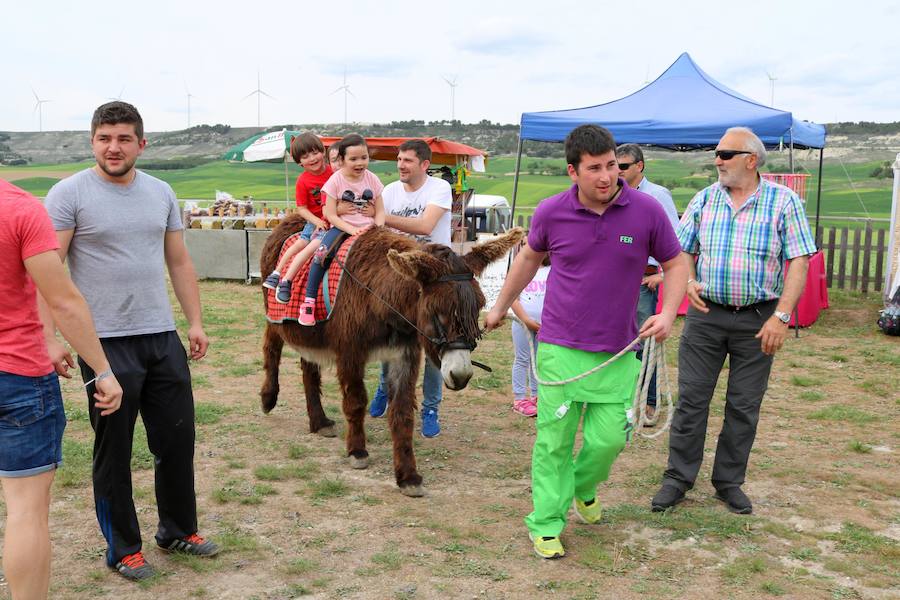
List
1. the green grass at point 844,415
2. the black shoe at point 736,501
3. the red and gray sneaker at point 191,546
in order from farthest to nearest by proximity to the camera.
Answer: the green grass at point 844,415
the black shoe at point 736,501
the red and gray sneaker at point 191,546

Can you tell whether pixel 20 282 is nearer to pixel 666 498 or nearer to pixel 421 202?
pixel 421 202

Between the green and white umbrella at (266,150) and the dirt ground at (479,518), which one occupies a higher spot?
the green and white umbrella at (266,150)

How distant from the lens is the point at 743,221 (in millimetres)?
4113

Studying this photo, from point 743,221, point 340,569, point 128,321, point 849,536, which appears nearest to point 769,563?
point 849,536

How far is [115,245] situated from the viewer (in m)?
3.25

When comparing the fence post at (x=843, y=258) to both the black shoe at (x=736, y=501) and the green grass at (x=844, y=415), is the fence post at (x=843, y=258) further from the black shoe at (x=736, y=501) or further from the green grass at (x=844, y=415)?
the black shoe at (x=736, y=501)

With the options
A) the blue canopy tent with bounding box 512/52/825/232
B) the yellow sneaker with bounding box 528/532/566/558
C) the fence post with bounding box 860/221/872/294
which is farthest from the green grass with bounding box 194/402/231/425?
the fence post with bounding box 860/221/872/294

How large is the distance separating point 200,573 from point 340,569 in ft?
2.05

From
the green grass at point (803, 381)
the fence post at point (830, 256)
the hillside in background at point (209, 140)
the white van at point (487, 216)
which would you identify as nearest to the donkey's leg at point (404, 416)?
the green grass at point (803, 381)

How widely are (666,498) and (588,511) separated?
542 mm

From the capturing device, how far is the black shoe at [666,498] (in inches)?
170

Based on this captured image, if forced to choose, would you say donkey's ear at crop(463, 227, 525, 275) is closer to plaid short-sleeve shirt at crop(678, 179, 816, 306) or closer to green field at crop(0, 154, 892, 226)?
plaid short-sleeve shirt at crop(678, 179, 816, 306)

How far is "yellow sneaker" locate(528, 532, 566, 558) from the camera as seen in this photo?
3.70 metres

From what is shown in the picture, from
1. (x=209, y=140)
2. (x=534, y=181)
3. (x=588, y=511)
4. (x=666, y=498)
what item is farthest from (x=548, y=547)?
(x=209, y=140)
